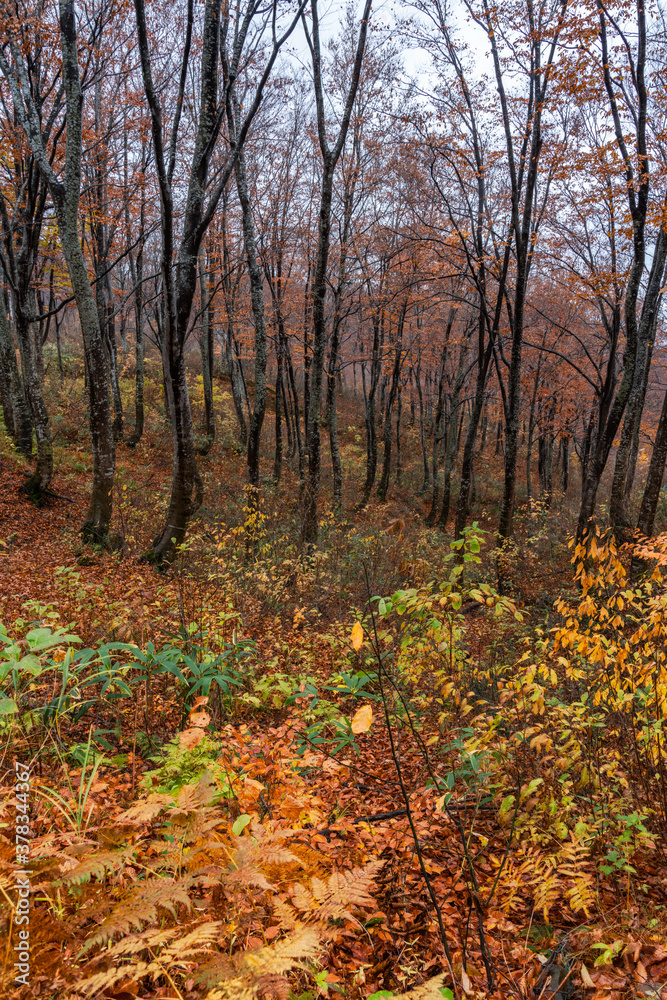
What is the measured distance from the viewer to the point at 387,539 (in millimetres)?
11906

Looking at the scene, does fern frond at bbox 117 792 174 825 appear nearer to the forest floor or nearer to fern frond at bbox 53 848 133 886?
the forest floor

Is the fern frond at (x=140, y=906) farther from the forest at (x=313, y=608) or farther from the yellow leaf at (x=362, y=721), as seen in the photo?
the yellow leaf at (x=362, y=721)

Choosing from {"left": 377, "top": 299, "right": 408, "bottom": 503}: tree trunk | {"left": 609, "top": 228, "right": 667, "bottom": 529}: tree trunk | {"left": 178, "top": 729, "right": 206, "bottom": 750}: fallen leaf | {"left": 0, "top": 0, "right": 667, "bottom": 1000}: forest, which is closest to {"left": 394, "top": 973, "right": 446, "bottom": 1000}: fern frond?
{"left": 0, "top": 0, "right": 667, "bottom": 1000}: forest

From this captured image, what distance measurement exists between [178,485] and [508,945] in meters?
7.04

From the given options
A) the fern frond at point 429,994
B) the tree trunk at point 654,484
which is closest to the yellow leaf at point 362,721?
the fern frond at point 429,994

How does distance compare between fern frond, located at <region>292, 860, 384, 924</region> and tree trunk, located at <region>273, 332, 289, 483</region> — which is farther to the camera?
tree trunk, located at <region>273, 332, 289, 483</region>

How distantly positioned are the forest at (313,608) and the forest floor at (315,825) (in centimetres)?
2

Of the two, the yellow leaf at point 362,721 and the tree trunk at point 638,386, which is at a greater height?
the tree trunk at point 638,386

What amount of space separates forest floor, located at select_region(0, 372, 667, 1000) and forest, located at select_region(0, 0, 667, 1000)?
0.9 inches

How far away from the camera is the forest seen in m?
1.81

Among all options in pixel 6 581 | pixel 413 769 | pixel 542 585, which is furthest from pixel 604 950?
pixel 542 585

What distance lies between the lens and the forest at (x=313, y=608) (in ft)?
5.94

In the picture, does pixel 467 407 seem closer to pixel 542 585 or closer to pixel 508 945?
pixel 542 585

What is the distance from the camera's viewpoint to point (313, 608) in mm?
7246
